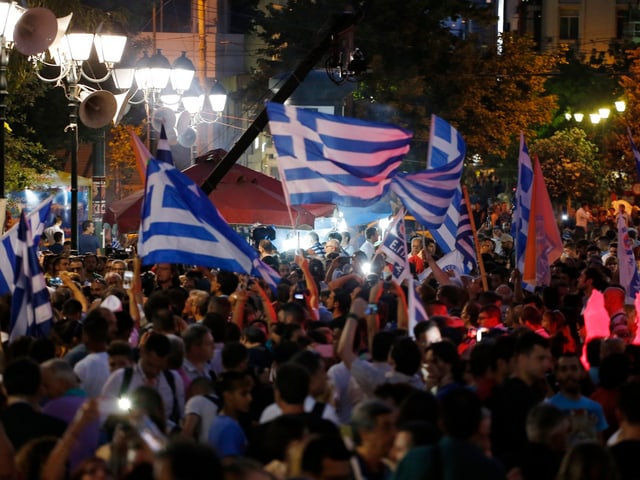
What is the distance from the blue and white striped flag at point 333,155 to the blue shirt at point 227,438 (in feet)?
17.3

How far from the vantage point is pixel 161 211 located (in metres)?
12.6

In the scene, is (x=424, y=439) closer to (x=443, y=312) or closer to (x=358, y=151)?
(x=443, y=312)

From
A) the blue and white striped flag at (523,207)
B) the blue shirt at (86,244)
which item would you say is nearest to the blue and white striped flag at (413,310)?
the blue and white striped flag at (523,207)

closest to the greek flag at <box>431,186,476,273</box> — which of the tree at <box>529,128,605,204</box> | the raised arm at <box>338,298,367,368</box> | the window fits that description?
the raised arm at <box>338,298,367,368</box>

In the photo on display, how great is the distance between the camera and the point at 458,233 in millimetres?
17281

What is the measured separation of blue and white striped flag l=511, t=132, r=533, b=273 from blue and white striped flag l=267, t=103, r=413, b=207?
214 cm

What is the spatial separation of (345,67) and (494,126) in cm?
2985

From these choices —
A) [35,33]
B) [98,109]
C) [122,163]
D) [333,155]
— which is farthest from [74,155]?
[122,163]

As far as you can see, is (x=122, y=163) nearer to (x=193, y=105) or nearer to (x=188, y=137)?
(x=188, y=137)

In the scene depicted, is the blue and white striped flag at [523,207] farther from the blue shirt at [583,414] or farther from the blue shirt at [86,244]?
the blue shirt at [86,244]

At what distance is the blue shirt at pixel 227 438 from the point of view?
25.3 ft

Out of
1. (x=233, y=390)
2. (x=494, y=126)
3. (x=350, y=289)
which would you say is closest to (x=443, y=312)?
(x=350, y=289)

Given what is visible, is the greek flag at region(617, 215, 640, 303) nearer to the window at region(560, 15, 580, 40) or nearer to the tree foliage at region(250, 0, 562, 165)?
the tree foliage at region(250, 0, 562, 165)

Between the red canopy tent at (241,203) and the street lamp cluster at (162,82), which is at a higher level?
the street lamp cluster at (162,82)
